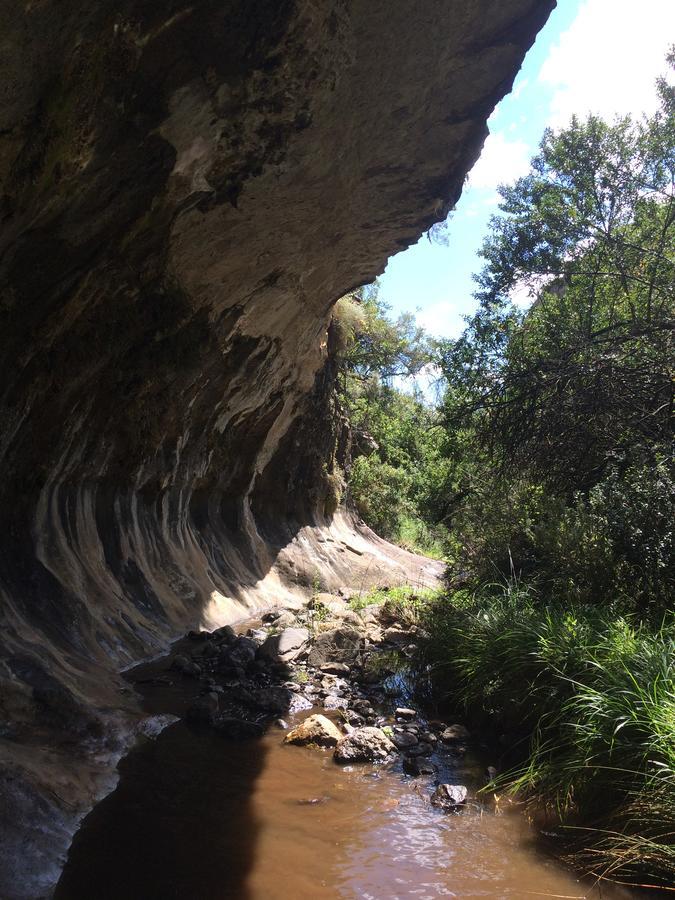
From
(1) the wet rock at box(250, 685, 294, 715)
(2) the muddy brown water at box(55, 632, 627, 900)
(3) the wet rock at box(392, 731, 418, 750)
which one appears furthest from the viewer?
(1) the wet rock at box(250, 685, 294, 715)

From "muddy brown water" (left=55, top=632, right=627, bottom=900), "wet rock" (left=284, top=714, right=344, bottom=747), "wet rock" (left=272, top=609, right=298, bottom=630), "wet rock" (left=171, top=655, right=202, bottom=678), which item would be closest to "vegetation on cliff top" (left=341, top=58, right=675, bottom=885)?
"muddy brown water" (left=55, top=632, right=627, bottom=900)

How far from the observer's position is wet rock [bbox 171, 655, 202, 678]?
24.5 feet

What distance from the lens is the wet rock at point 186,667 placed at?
746 cm

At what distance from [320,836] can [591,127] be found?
11.8m

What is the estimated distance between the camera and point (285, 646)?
28.2 feet

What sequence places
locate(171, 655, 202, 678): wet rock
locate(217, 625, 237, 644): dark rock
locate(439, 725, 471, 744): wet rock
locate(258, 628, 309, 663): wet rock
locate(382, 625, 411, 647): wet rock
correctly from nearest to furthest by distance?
1. locate(439, 725, 471, 744): wet rock
2. locate(171, 655, 202, 678): wet rock
3. locate(258, 628, 309, 663): wet rock
4. locate(217, 625, 237, 644): dark rock
5. locate(382, 625, 411, 647): wet rock

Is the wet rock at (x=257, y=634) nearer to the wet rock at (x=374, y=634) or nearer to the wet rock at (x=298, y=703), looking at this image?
the wet rock at (x=374, y=634)

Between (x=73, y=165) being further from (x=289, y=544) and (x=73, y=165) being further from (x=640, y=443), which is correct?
(x=289, y=544)

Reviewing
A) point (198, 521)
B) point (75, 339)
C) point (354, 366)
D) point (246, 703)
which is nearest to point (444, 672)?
point (246, 703)

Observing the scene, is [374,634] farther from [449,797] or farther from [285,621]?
[449,797]

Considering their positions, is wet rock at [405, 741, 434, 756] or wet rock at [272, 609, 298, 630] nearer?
wet rock at [405, 741, 434, 756]

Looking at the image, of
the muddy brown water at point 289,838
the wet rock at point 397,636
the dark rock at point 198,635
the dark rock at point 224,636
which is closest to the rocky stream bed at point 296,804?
the muddy brown water at point 289,838

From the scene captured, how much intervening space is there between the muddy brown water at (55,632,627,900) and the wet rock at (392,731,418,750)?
0.47 m

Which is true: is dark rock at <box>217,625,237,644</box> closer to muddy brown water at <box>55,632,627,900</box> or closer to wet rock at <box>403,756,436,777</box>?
muddy brown water at <box>55,632,627,900</box>
